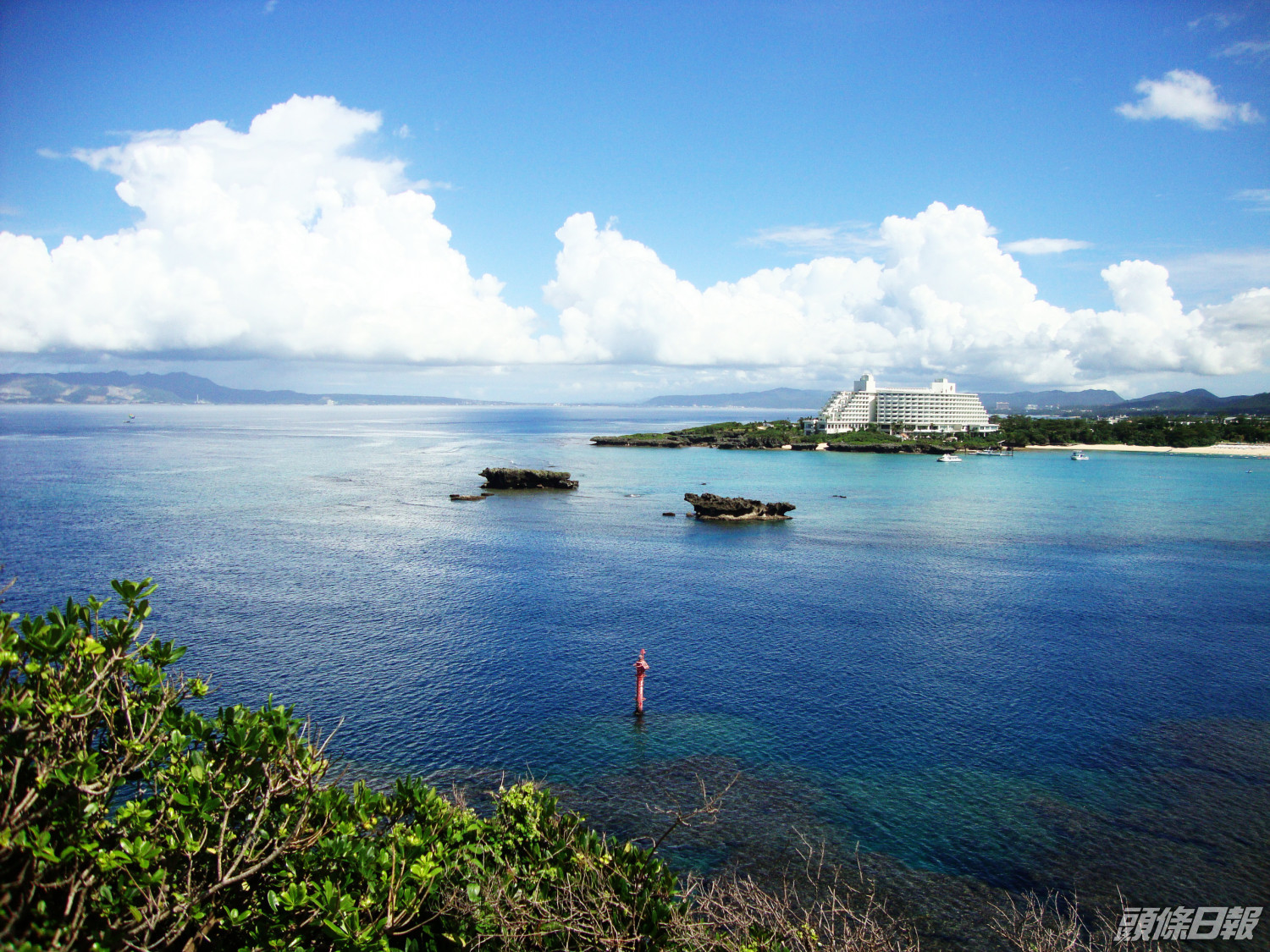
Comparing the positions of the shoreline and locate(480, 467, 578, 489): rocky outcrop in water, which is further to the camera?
the shoreline

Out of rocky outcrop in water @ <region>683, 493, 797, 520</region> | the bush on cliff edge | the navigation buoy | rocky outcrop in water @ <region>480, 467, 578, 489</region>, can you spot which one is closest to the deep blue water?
the navigation buoy

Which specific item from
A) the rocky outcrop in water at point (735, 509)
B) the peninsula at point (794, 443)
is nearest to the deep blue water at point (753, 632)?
the rocky outcrop in water at point (735, 509)

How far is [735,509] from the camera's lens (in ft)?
276

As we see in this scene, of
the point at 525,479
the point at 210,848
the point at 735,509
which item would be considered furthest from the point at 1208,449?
the point at 210,848

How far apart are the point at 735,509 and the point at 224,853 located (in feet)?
242

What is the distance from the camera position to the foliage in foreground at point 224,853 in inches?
432

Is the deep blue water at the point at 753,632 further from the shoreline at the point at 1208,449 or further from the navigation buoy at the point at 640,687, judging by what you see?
the shoreline at the point at 1208,449

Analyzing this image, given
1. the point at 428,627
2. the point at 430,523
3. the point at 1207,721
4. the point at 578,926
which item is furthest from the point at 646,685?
the point at 430,523

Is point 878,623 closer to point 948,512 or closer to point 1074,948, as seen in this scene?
point 1074,948

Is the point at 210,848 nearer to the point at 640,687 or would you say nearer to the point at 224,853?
the point at 224,853

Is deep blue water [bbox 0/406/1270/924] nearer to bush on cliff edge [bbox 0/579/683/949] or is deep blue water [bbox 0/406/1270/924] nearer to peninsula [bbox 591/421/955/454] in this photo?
bush on cliff edge [bbox 0/579/683/949]

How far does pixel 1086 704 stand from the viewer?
34312mm

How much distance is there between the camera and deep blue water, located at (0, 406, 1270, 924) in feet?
92.7

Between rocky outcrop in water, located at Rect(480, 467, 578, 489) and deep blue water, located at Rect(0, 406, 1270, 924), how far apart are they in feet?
32.0
